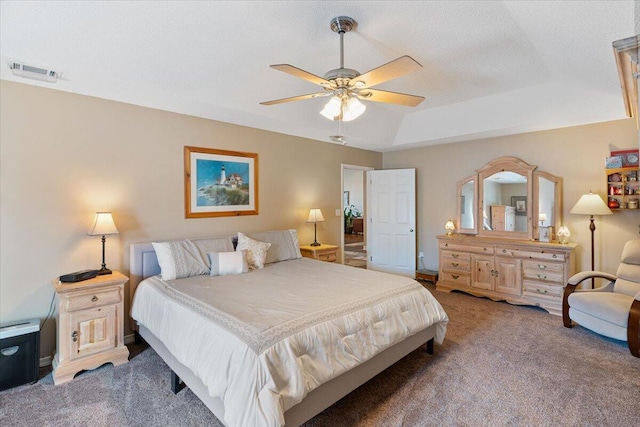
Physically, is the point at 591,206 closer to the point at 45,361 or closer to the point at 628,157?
the point at 628,157

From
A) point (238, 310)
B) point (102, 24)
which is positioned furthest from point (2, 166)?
point (238, 310)

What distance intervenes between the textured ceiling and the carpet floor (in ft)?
8.16

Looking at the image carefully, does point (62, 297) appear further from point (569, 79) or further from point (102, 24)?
point (569, 79)

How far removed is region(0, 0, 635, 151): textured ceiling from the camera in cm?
217

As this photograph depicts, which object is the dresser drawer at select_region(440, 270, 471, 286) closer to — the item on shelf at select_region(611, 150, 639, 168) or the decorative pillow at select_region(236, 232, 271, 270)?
the item on shelf at select_region(611, 150, 639, 168)

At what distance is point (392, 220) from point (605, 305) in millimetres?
3204

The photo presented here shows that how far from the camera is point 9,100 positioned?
2652 millimetres

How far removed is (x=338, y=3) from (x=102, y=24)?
1.71m

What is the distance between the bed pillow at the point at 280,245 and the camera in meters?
3.95

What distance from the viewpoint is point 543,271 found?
4047 millimetres

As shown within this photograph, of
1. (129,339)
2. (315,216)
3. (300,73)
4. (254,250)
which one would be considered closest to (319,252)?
(315,216)

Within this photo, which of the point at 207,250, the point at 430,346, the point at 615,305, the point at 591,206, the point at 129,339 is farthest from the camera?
the point at 591,206

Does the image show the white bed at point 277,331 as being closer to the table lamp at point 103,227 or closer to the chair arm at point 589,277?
the table lamp at point 103,227

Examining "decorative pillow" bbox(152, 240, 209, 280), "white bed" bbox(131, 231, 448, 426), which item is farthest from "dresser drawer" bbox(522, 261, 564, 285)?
"decorative pillow" bbox(152, 240, 209, 280)
